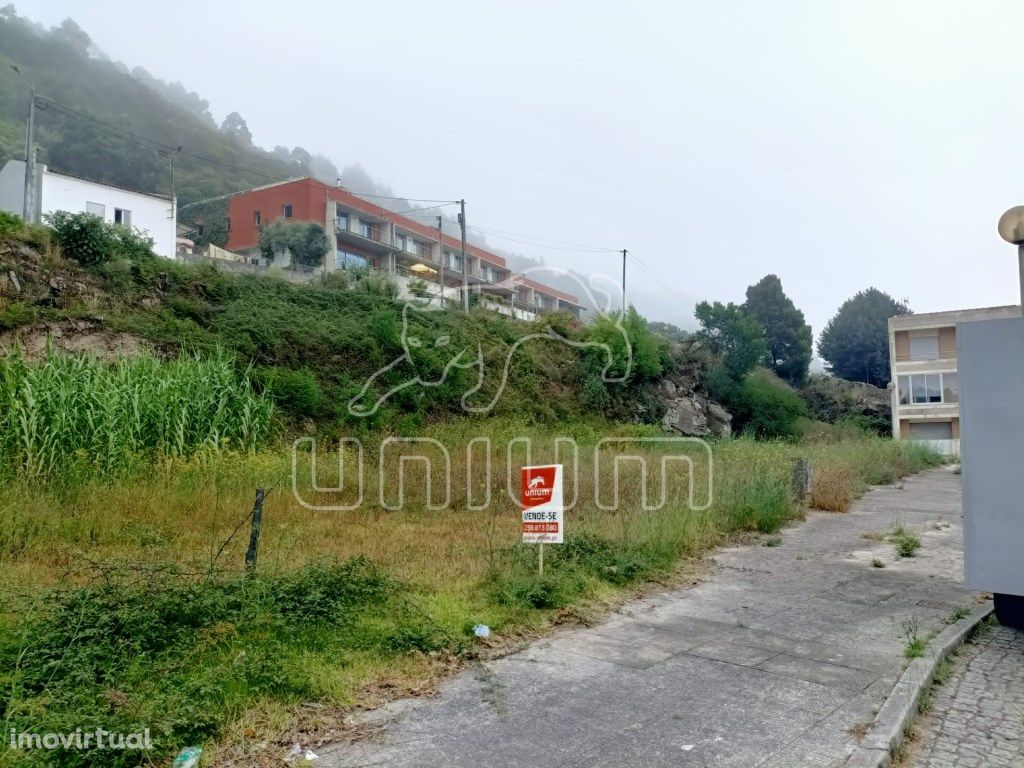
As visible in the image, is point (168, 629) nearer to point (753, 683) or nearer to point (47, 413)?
point (753, 683)

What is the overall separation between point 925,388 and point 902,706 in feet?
146

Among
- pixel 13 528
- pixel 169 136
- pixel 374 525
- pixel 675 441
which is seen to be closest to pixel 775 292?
pixel 675 441

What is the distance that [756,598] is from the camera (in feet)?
22.5

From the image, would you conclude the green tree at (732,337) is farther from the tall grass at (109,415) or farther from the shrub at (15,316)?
the shrub at (15,316)

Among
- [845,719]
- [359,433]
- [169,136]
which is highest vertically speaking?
[169,136]

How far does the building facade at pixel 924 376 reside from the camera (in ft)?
137

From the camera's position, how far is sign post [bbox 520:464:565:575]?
6500 millimetres

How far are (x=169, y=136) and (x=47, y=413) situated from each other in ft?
271

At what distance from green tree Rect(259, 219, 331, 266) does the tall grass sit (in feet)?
81.6

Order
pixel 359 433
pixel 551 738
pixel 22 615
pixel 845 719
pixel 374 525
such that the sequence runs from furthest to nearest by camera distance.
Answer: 1. pixel 359 433
2. pixel 374 525
3. pixel 22 615
4. pixel 845 719
5. pixel 551 738

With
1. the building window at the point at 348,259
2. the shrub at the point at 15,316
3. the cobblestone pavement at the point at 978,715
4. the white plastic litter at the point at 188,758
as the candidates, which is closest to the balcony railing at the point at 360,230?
the building window at the point at 348,259

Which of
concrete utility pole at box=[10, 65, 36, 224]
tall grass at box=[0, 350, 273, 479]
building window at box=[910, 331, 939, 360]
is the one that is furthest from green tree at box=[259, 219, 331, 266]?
building window at box=[910, 331, 939, 360]

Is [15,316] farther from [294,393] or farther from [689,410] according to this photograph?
[689,410]

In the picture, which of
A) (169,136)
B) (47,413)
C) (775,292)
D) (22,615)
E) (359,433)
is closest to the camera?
(22,615)
